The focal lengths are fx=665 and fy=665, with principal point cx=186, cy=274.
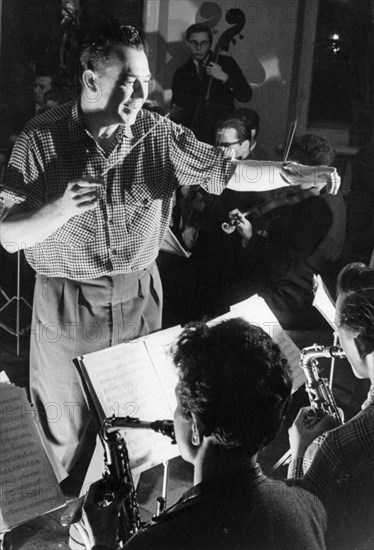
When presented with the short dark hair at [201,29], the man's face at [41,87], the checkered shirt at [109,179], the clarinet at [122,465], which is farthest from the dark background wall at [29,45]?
the clarinet at [122,465]

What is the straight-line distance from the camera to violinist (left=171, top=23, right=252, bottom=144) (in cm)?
249

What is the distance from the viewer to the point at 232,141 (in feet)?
8.48

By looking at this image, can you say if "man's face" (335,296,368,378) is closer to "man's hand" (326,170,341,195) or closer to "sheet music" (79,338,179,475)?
"sheet music" (79,338,179,475)

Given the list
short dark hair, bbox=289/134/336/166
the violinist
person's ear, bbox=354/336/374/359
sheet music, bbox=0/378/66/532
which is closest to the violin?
short dark hair, bbox=289/134/336/166

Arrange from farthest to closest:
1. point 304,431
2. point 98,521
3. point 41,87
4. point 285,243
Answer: point 285,243, point 41,87, point 304,431, point 98,521

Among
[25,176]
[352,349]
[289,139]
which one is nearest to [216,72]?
[289,139]

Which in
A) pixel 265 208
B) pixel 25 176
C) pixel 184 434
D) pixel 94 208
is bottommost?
pixel 184 434

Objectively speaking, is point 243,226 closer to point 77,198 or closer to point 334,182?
point 334,182

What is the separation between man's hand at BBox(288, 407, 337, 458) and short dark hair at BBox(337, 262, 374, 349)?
330mm

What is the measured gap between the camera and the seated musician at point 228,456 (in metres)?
1.26

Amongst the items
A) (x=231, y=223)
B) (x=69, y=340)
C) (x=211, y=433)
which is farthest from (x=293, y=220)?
(x=211, y=433)

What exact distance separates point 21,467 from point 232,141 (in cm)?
142

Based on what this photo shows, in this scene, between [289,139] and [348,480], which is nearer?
[348,480]

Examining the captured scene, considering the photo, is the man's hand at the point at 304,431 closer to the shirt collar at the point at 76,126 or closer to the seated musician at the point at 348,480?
the seated musician at the point at 348,480
